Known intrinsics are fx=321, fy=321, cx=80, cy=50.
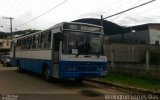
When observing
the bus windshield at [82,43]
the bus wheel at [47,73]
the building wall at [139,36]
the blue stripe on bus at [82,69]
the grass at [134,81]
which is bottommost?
the grass at [134,81]

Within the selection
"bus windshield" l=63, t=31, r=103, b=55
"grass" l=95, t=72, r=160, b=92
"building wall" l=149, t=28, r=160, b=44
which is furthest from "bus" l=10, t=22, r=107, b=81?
"building wall" l=149, t=28, r=160, b=44

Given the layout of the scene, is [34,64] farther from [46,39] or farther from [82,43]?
[82,43]

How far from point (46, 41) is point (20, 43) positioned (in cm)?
854

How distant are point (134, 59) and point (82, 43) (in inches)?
544

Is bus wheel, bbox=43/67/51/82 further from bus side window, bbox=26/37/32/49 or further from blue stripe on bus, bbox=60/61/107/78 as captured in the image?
bus side window, bbox=26/37/32/49

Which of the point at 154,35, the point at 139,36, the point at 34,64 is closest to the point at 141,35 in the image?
the point at 139,36

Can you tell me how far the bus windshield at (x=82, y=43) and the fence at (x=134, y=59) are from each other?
4.03 meters

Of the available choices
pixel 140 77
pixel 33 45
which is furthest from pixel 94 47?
pixel 33 45

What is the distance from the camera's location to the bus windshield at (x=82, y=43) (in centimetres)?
1512

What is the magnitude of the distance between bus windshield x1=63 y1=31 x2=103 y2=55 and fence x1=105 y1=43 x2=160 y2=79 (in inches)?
159

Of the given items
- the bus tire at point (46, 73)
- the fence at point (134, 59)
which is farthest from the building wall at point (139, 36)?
the bus tire at point (46, 73)

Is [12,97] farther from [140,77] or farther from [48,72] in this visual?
[140,77]

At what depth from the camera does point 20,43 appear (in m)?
26.0

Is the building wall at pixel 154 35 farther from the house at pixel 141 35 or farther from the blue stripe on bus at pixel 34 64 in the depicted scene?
the blue stripe on bus at pixel 34 64
